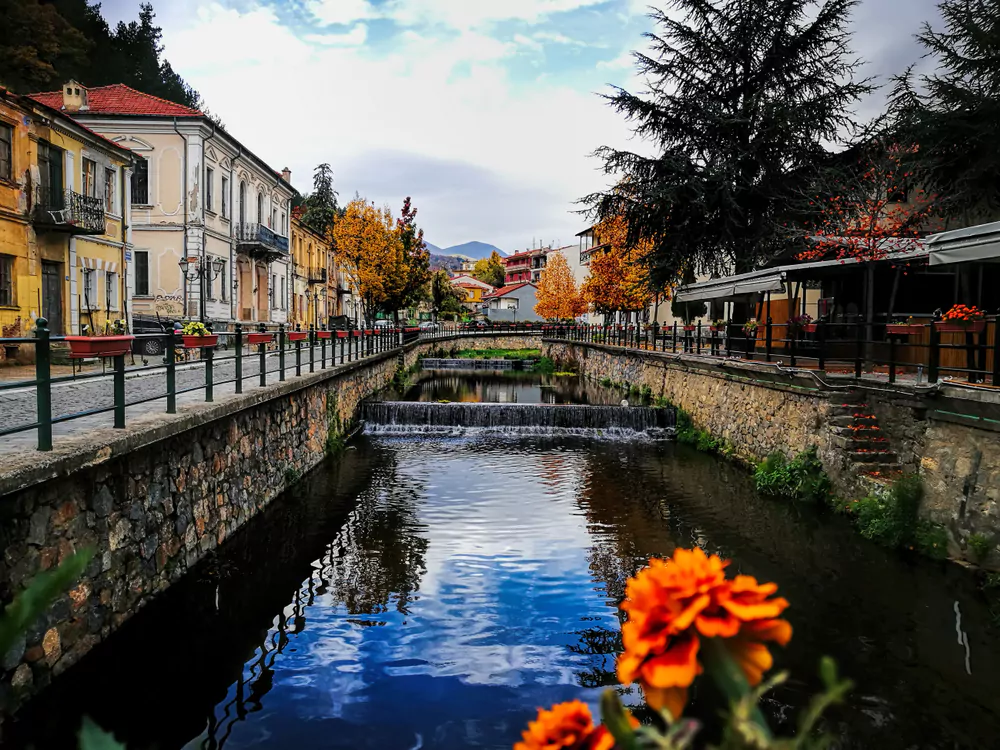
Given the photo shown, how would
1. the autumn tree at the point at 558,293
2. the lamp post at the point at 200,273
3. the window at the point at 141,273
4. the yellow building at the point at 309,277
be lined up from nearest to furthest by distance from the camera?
1. the lamp post at the point at 200,273
2. the window at the point at 141,273
3. the yellow building at the point at 309,277
4. the autumn tree at the point at 558,293

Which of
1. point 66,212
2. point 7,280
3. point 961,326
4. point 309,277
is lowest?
point 961,326

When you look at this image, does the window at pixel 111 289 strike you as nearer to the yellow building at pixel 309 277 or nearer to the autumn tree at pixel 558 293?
the yellow building at pixel 309 277

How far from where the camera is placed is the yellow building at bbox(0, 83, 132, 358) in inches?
661

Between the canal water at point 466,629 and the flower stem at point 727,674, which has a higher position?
the flower stem at point 727,674

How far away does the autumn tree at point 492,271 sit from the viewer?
14360cm

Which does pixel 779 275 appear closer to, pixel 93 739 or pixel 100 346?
pixel 100 346

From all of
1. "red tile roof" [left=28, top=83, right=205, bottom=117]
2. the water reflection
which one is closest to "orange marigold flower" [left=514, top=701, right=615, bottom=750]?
the water reflection

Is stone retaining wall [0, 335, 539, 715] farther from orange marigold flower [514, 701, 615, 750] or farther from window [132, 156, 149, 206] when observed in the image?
window [132, 156, 149, 206]

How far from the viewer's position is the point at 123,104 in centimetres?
2816

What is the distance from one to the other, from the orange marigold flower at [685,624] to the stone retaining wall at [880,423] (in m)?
8.53

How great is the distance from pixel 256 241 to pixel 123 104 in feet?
24.2

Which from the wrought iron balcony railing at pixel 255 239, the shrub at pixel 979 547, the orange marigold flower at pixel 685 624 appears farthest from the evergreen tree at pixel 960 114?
the wrought iron balcony railing at pixel 255 239

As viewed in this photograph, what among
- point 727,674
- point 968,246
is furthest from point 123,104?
point 727,674

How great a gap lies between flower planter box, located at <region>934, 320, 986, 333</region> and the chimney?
28177mm
